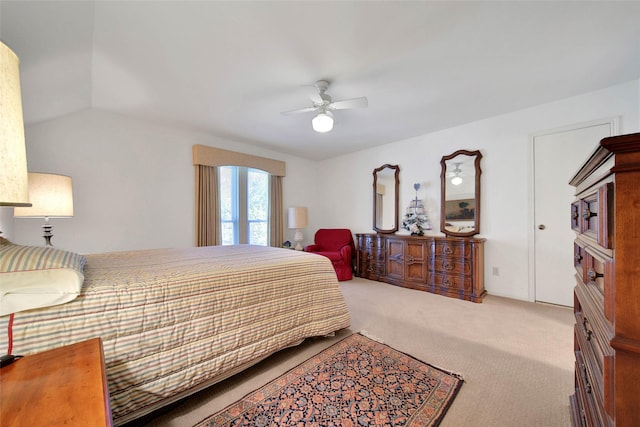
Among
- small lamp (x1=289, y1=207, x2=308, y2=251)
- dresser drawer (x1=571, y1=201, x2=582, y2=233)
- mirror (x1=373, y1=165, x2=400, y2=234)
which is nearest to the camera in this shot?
dresser drawer (x1=571, y1=201, x2=582, y2=233)

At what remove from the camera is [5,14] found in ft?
4.18

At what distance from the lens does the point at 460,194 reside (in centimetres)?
353

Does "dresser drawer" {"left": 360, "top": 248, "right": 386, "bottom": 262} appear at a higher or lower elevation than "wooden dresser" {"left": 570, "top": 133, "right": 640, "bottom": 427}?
lower

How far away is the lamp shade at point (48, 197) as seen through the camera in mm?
1956

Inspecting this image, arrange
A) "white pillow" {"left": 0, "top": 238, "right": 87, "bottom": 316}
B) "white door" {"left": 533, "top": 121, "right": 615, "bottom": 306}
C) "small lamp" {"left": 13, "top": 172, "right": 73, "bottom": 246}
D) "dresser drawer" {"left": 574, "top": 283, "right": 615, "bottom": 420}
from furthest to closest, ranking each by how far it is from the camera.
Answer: "white door" {"left": 533, "top": 121, "right": 615, "bottom": 306} < "small lamp" {"left": 13, "top": 172, "right": 73, "bottom": 246} < "white pillow" {"left": 0, "top": 238, "right": 87, "bottom": 316} < "dresser drawer" {"left": 574, "top": 283, "right": 615, "bottom": 420}

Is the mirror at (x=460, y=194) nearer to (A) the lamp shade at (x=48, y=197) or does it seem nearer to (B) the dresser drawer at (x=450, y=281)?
(B) the dresser drawer at (x=450, y=281)

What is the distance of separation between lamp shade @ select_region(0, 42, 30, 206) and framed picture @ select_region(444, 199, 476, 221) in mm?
4032

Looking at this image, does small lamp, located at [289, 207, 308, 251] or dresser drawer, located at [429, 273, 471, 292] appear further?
small lamp, located at [289, 207, 308, 251]

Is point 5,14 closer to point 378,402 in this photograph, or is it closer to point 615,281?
point 615,281

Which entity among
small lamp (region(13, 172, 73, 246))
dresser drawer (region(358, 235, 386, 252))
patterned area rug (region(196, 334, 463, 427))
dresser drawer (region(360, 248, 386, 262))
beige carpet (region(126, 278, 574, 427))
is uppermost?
small lamp (region(13, 172, 73, 246))

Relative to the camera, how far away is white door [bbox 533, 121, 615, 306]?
2.76 meters

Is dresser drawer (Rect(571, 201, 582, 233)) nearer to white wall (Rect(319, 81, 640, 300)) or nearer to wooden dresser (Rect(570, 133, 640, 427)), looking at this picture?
wooden dresser (Rect(570, 133, 640, 427))

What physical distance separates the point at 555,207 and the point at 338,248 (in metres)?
3.08

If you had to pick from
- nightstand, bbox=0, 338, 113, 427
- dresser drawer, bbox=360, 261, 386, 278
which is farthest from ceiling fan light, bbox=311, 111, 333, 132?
dresser drawer, bbox=360, 261, 386, 278
